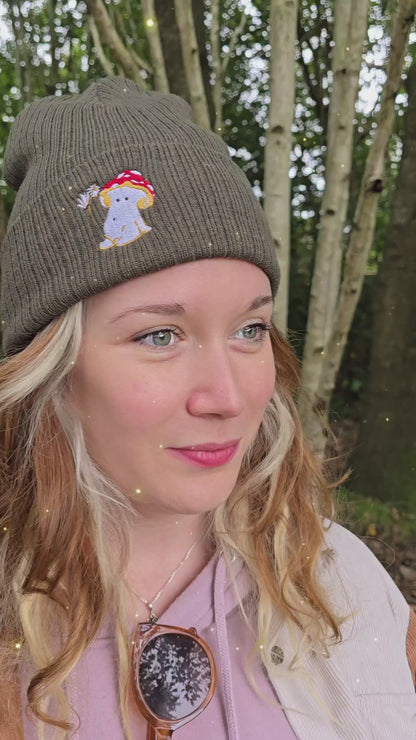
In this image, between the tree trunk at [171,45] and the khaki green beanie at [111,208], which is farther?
the tree trunk at [171,45]

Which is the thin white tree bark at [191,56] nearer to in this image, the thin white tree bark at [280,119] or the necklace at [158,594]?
the thin white tree bark at [280,119]

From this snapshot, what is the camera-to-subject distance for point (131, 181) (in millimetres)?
1501

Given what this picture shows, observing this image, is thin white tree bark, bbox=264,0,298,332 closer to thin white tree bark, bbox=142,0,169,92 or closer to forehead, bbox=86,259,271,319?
thin white tree bark, bbox=142,0,169,92

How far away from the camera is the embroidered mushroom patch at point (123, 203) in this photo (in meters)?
1.47

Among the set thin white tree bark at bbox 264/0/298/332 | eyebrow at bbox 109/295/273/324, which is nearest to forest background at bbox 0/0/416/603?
thin white tree bark at bbox 264/0/298/332

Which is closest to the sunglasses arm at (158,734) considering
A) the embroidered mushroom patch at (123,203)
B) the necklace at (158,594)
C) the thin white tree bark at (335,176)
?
the necklace at (158,594)

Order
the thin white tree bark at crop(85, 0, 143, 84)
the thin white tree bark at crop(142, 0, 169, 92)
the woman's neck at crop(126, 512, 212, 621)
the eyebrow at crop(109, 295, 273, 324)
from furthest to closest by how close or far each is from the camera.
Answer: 1. the thin white tree bark at crop(142, 0, 169, 92)
2. the thin white tree bark at crop(85, 0, 143, 84)
3. the woman's neck at crop(126, 512, 212, 621)
4. the eyebrow at crop(109, 295, 273, 324)

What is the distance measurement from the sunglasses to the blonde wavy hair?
0.04m

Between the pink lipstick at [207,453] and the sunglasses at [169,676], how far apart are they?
17.3 inches

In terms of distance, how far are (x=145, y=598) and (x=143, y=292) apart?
0.81 metres

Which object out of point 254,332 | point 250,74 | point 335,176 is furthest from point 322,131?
point 254,332

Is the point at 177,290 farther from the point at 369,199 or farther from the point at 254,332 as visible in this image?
the point at 369,199

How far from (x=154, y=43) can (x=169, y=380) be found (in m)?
2.27

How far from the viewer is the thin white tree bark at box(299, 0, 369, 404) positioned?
9.64 ft
